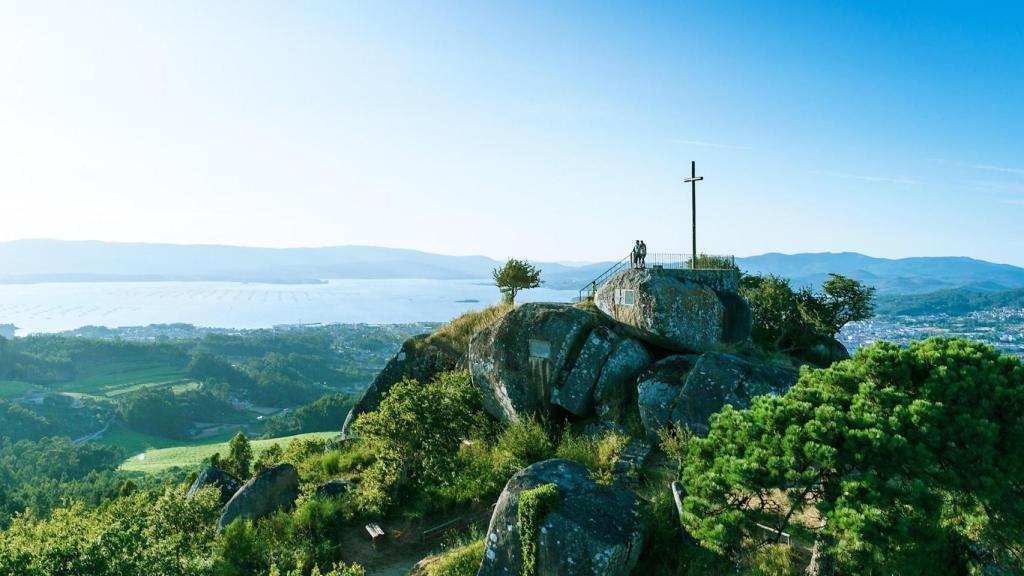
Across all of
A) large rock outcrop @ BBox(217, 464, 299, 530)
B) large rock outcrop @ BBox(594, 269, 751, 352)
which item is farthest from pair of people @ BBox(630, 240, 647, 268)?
large rock outcrop @ BBox(217, 464, 299, 530)

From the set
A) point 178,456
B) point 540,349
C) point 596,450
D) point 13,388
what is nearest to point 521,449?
point 596,450

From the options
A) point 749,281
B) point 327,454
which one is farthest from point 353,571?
point 749,281

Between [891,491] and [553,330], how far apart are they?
1346 cm

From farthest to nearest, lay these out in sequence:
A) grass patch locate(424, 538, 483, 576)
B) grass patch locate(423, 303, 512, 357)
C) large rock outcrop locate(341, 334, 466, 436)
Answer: grass patch locate(423, 303, 512, 357) → large rock outcrop locate(341, 334, 466, 436) → grass patch locate(424, 538, 483, 576)

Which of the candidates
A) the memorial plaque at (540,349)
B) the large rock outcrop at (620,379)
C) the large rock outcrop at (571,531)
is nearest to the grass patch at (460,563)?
the large rock outcrop at (571,531)

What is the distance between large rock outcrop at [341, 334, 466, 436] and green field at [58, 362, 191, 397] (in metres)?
118

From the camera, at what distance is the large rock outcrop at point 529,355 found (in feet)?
67.7

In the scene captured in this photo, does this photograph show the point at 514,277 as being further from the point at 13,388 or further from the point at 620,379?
the point at 13,388

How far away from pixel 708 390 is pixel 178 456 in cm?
9106

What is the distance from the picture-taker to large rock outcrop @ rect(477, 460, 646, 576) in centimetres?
1046

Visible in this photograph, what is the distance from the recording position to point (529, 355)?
21.0 meters

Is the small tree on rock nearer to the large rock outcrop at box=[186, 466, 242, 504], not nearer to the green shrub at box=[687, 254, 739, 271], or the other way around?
the large rock outcrop at box=[186, 466, 242, 504]

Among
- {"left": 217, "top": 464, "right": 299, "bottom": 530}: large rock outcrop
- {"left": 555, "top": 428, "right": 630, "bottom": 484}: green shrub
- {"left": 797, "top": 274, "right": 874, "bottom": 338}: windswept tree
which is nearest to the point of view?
{"left": 555, "top": 428, "right": 630, "bottom": 484}: green shrub

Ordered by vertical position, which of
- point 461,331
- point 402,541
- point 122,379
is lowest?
point 122,379
